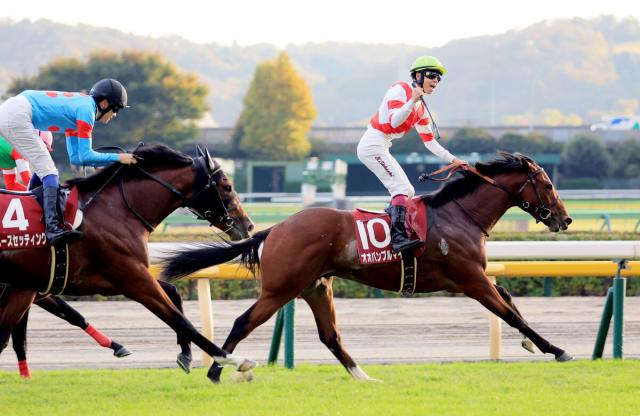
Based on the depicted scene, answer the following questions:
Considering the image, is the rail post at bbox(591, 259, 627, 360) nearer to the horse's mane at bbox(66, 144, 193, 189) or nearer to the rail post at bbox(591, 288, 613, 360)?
the rail post at bbox(591, 288, 613, 360)

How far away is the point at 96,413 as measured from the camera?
5305 millimetres

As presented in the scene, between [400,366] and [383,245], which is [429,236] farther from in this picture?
[400,366]

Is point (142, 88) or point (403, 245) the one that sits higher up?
point (403, 245)

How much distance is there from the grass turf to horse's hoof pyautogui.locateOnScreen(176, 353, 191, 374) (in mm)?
91

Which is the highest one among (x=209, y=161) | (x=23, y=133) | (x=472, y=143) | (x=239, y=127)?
(x=23, y=133)

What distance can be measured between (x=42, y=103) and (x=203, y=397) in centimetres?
179

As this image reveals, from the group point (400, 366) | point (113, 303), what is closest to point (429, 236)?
point (400, 366)

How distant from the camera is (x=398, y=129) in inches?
266

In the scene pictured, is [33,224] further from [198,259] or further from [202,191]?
[198,259]

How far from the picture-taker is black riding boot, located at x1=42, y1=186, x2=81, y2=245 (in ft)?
18.8

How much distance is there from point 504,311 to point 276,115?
171ft

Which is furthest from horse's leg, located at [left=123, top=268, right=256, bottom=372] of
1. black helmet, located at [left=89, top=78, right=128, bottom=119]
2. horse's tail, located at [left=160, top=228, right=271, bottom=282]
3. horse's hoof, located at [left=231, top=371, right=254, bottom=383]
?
black helmet, located at [left=89, top=78, right=128, bottom=119]

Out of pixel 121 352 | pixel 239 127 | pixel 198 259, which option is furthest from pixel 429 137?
pixel 239 127

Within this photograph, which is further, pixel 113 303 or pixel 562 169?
pixel 562 169
